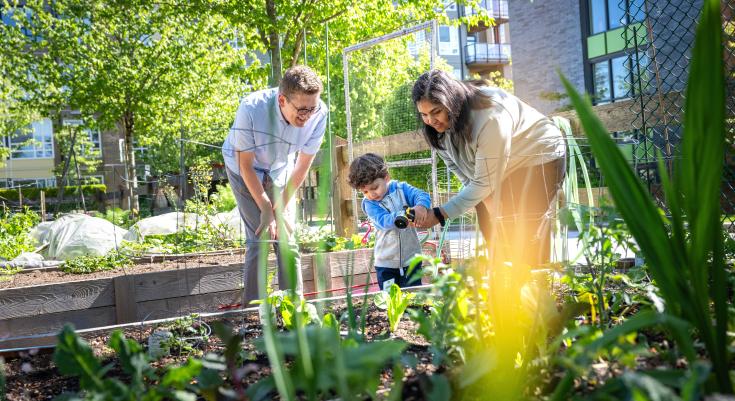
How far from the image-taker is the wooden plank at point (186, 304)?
11.6 ft

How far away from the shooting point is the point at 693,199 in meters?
0.83

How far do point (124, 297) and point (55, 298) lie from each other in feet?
1.10

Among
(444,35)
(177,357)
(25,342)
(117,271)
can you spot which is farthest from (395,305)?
(444,35)

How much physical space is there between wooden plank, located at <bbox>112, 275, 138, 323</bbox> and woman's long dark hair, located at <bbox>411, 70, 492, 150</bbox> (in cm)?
192

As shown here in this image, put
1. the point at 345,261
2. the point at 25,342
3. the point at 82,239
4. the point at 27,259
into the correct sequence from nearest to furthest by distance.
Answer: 1. the point at 25,342
2. the point at 345,261
3. the point at 27,259
4. the point at 82,239

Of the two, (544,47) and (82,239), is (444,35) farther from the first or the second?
(82,239)

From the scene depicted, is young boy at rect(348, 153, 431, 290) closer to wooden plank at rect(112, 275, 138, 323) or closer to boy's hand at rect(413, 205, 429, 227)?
boy's hand at rect(413, 205, 429, 227)

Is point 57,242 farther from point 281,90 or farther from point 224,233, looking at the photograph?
point 281,90

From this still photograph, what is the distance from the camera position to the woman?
251 cm

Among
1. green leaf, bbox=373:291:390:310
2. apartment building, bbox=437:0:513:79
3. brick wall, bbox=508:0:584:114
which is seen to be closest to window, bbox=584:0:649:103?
brick wall, bbox=508:0:584:114

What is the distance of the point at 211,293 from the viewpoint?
12.3ft

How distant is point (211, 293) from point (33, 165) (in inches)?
1247

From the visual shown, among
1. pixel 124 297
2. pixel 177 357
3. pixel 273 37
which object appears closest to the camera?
pixel 177 357

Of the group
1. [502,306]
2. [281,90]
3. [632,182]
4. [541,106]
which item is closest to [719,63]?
[632,182]
